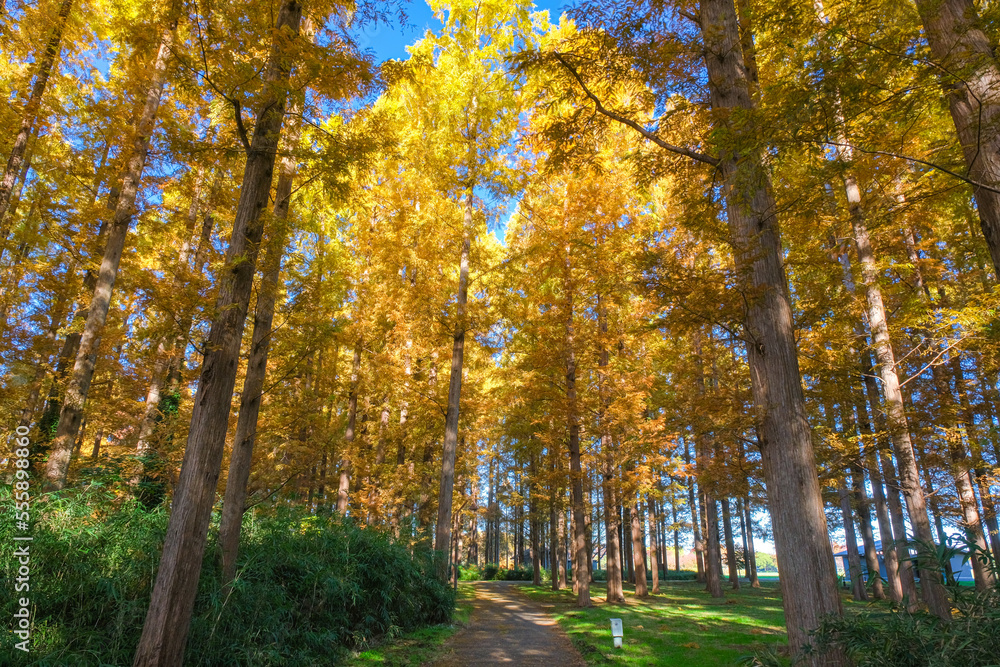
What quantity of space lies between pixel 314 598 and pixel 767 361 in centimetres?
633

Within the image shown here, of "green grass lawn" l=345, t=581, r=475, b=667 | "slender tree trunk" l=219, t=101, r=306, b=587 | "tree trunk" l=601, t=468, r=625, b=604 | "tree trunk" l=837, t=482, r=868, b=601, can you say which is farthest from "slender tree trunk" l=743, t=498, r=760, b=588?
"slender tree trunk" l=219, t=101, r=306, b=587

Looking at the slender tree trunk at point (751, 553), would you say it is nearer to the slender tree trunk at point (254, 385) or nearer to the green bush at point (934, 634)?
the green bush at point (934, 634)

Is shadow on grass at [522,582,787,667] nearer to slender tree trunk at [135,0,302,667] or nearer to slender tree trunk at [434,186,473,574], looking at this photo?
slender tree trunk at [434,186,473,574]

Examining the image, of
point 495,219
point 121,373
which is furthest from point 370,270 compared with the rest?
point 121,373

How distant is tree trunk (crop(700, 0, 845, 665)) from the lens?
4.42 m

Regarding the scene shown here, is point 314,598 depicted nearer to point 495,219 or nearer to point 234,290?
point 234,290

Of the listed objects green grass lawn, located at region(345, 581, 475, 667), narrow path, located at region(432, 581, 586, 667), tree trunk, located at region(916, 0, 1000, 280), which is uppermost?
tree trunk, located at region(916, 0, 1000, 280)

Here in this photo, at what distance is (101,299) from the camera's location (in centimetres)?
777

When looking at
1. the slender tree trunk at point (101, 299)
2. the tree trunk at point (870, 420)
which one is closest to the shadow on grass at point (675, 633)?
the tree trunk at point (870, 420)

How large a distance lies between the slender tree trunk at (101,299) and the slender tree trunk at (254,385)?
2.41m

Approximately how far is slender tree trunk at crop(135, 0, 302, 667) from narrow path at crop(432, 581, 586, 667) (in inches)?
152

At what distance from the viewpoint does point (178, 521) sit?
4383 mm

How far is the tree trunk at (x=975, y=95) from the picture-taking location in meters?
3.58

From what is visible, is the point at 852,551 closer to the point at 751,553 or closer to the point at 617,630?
the point at 617,630
